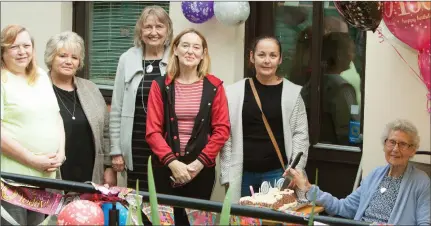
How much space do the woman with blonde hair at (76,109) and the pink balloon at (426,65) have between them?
2041 mm

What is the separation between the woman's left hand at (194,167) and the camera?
193 inches

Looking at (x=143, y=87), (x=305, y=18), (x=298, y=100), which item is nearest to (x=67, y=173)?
(x=143, y=87)

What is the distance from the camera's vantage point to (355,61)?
18.1 ft

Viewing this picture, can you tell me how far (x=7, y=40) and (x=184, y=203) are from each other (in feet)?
5.90

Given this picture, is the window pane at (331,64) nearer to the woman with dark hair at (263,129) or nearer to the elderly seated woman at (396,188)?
the woman with dark hair at (263,129)

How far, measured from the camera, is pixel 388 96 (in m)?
4.77

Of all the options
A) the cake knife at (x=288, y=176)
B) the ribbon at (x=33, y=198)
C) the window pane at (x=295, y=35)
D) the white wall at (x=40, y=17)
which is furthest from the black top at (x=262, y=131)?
the white wall at (x=40, y=17)

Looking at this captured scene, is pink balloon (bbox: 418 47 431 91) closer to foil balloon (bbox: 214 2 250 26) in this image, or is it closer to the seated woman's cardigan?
the seated woman's cardigan

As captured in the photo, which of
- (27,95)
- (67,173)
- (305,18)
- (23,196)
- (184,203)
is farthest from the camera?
(305,18)

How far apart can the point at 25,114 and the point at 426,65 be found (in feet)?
6.93

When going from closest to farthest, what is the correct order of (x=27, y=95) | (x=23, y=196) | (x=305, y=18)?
(x=23, y=196), (x=27, y=95), (x=305, y=18)

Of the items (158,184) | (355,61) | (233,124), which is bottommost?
(158,184)

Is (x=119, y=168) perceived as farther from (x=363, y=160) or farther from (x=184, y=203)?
(x=184, y=203)

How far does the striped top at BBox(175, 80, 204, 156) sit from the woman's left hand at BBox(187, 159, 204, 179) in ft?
0.28
